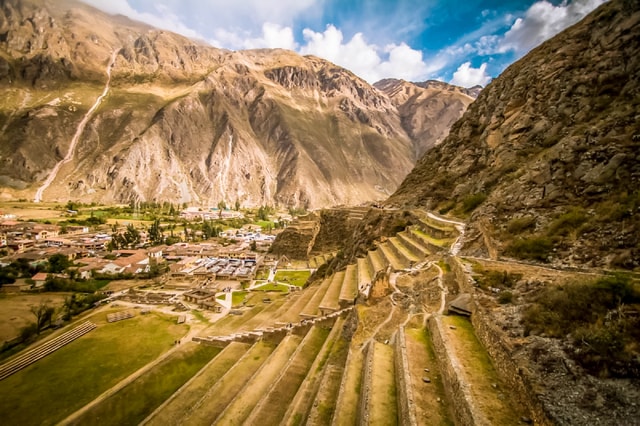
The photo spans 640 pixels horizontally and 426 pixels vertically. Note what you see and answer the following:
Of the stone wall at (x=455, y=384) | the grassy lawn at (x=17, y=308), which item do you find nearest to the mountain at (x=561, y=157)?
the stone wall at (x=455, y=384)

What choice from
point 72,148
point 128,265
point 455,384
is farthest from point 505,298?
point 72,148

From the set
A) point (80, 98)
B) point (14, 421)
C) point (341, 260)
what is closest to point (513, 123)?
point (341, 260)

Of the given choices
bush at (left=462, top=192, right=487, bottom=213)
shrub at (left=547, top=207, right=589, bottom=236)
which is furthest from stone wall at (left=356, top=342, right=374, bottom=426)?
bush at (left=462, top=192, right=487, bottom=213)

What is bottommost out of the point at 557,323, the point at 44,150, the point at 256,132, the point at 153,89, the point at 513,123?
the point at 557,323

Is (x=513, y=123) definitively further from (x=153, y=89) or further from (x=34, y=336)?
(x=153, y=89)

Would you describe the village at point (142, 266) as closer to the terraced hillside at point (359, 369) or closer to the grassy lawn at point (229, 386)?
the grassy lawn at point (229, 386)

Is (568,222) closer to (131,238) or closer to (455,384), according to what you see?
(455,384)

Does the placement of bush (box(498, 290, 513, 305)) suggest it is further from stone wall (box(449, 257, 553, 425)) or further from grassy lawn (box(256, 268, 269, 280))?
grassy lawn (box(256, 268, 269, 280))
